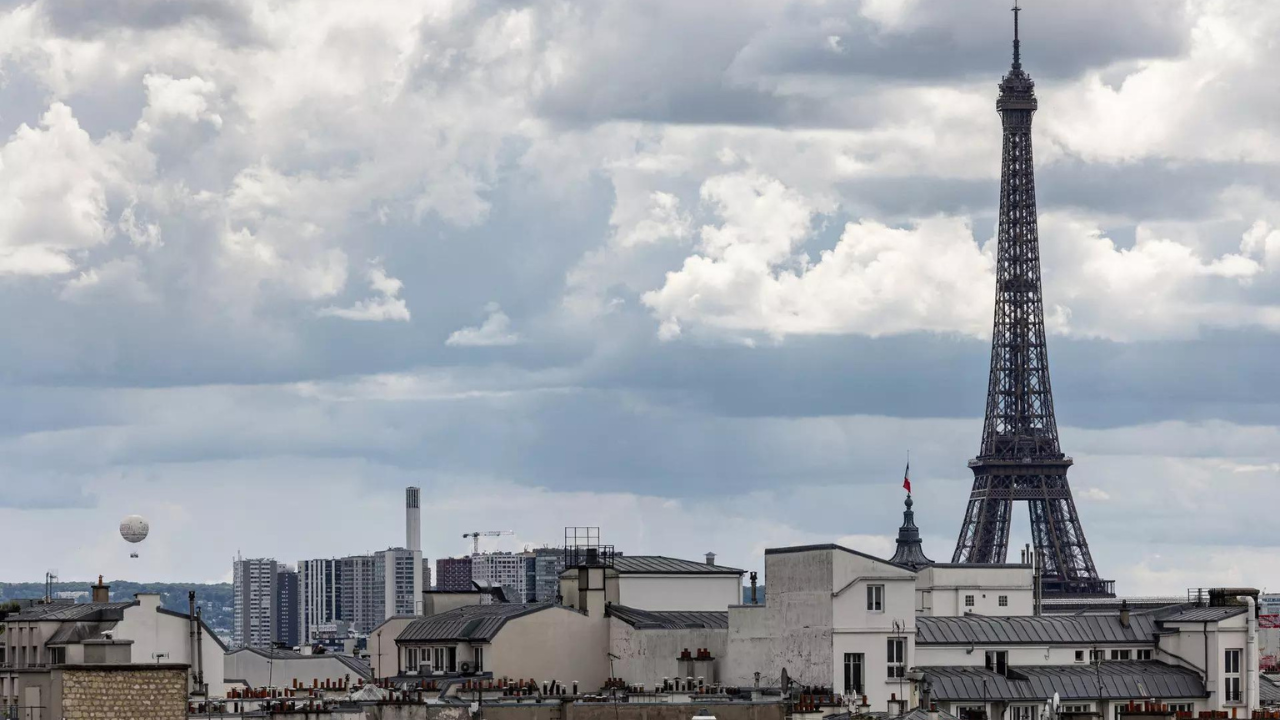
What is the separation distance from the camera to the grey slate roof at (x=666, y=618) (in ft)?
349

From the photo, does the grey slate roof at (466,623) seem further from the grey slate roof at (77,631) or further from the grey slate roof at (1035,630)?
the grey slate roof at (1035,630)

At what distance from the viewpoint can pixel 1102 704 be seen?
10806 cm

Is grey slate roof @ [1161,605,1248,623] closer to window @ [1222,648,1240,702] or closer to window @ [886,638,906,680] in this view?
window @ [1222,648,1240,702]

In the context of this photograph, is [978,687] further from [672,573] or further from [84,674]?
[84,674]

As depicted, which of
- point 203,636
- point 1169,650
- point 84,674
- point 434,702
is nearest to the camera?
point 84,674

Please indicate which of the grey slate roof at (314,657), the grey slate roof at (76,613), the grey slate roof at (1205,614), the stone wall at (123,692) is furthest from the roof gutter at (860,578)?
the stone wall at (123,692)

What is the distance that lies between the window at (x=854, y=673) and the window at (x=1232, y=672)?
18.9 metres

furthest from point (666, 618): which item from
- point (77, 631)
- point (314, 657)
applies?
point (314, 657)

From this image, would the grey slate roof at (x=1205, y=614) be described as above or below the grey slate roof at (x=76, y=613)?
below

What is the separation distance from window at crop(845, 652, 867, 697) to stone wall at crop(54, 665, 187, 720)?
4181cm

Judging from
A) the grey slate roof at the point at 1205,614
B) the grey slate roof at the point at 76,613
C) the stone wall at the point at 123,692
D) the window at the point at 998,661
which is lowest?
the window at the point at 998,661

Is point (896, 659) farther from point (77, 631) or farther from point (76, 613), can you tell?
point (76, 613)

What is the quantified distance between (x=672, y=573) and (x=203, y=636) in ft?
63.9

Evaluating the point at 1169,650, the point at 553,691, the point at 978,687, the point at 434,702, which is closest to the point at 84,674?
the point at 434,702
